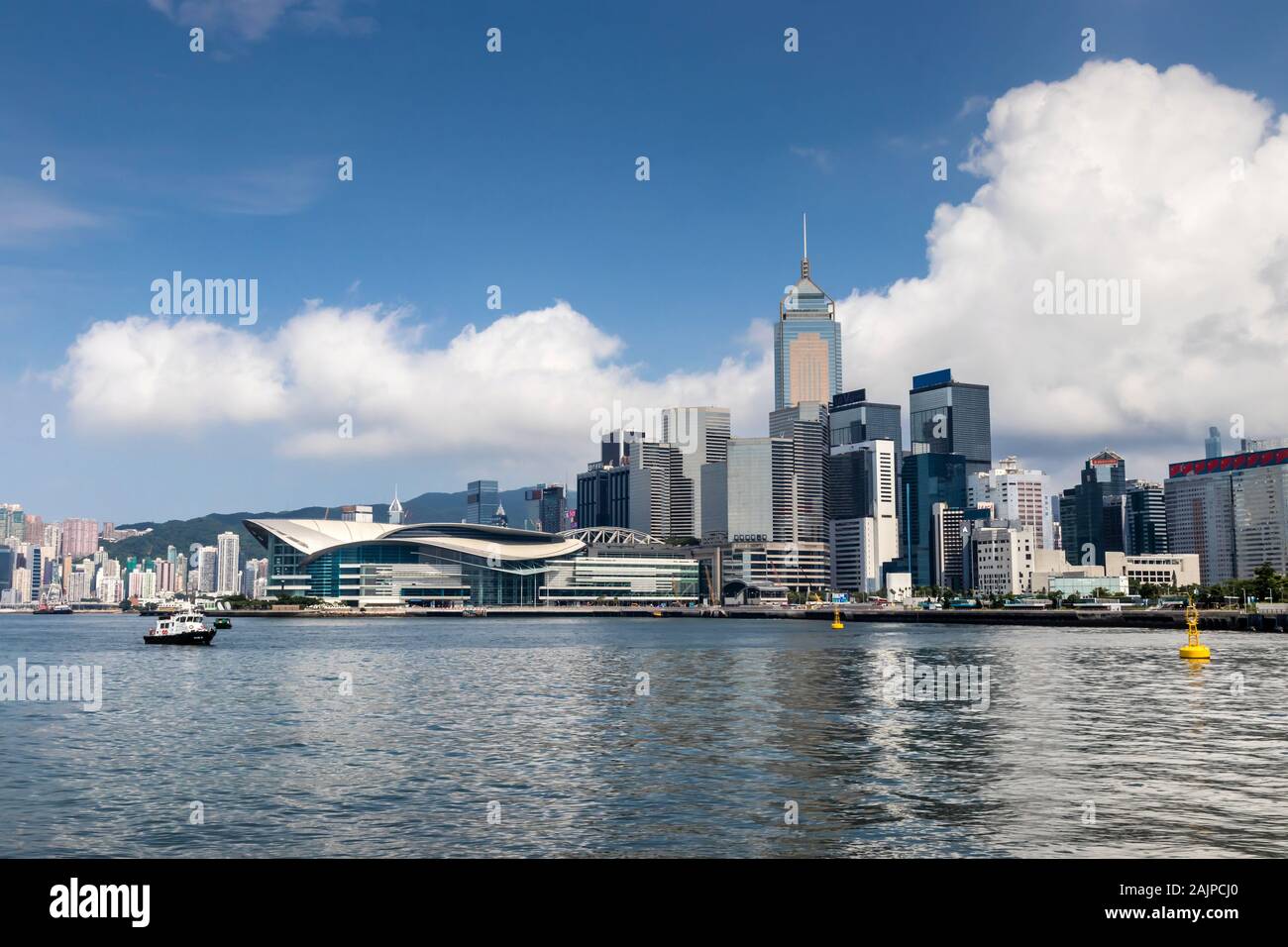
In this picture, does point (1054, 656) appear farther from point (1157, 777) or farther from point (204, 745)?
point (204, 745)

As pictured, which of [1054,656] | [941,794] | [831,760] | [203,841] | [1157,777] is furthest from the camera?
[1054,656]

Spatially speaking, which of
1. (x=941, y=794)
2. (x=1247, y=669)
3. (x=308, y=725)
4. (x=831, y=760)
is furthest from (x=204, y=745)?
(x=1247, y=669)

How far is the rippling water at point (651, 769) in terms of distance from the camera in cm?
2266

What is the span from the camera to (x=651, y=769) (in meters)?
31.7

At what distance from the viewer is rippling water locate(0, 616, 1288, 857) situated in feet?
74.3
